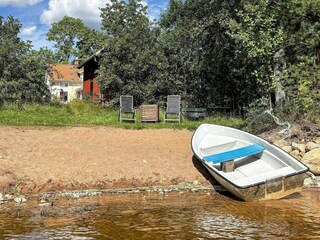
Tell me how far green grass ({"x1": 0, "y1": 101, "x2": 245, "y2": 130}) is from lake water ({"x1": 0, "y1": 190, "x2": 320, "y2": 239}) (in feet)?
18.9

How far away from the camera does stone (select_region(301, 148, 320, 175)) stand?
9.95 meters

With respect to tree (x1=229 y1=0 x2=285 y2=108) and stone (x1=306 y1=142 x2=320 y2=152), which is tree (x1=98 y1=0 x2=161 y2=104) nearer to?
tree (x1=229 y1=0 x2=285 y2=108)

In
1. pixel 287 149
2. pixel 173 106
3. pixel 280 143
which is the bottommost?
pixel 287 149

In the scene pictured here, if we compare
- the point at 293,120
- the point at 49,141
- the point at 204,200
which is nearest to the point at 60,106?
the point at 49,141

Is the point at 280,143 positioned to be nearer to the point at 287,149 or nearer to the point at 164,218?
the point at 287,149

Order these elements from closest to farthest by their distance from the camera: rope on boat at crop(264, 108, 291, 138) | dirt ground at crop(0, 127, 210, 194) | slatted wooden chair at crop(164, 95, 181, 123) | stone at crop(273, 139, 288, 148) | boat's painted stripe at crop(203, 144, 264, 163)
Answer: dirt ground at crop(0, 127, 210, 194) → boat's painted stripe at crop(203, 144, 264, 163) → stone at crop(273, 139, 288, 148) → rope on boat at crop(264, 108, 291, 138) → slatted wooden chair at crop(164, 95, 181, 123)

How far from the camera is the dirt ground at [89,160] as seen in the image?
29.7 ft

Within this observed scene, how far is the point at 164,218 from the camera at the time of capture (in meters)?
6.94

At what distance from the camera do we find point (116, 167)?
32.5 ft

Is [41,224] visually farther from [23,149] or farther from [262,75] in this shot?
[262,75]

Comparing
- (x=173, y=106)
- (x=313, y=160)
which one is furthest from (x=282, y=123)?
(x=173, y=106)

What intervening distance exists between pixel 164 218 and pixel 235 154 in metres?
3.07

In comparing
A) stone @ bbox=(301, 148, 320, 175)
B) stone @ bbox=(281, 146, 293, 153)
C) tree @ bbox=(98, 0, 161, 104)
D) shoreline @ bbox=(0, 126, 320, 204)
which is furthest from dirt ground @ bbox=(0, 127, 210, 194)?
tree @ bbox=(98, 0, 161, 104)

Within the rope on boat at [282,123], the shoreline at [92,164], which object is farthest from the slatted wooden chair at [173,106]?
the rope on boat at [282,123]
